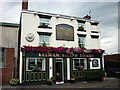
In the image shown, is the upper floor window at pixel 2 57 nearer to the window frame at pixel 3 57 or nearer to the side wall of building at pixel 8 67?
the window frame at pixel 3 57

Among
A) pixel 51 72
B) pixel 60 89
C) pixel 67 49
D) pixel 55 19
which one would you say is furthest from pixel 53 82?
pixel 55 19

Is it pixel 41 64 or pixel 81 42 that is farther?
pixel 81 42

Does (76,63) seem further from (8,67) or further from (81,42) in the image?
(8,67)

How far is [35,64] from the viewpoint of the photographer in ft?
45.9

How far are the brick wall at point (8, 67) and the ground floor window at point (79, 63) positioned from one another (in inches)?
283

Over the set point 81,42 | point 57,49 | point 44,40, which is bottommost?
point 57,49

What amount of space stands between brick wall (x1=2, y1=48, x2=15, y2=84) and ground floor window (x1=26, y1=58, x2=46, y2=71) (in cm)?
194

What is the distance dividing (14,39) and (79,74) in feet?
30.9

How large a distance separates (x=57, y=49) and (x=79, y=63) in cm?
345

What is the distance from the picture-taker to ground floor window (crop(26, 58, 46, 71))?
44.9ft

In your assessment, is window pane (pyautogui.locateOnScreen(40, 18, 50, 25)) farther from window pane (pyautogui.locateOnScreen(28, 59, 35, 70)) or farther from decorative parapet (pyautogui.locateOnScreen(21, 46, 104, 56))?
window pane (pyautogui.locateOnScreen(28, 59, 35, 70))

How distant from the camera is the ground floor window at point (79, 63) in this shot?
15524 mm

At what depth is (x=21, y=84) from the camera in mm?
13016

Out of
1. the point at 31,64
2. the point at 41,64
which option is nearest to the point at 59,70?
the point at 41,64
